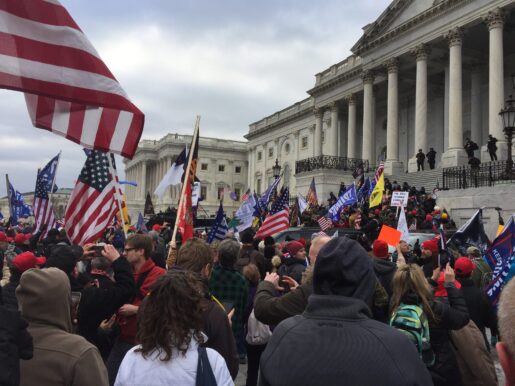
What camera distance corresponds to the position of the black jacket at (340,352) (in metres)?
1.98

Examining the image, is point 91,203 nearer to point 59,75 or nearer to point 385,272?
point 59,75

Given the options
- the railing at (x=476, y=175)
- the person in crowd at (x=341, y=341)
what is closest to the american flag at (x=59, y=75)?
the person in crowd at (x=341, y=341)

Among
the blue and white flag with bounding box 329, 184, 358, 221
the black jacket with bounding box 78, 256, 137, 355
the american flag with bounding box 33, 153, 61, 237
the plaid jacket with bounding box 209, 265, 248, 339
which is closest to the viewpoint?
the black jacket with bounding box 78, 256, 137, 355

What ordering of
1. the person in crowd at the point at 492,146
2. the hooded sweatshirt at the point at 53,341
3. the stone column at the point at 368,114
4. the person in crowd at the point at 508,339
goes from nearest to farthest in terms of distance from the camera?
1. the person in crowd at the point at 508,339
2. the hooded sweatshirt at the point at 53,341
3. the person in crowd at the point at 492,146
4. the stone column at the point at 368,114

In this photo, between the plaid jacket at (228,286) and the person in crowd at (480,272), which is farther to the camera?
the person in crowd at (480,272)

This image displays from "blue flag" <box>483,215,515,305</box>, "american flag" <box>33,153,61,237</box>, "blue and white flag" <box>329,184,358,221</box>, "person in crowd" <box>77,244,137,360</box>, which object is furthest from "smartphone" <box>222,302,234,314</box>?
"blue and white flag" <box>329,184,358,221</box>

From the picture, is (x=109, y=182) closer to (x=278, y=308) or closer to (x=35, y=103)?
(x=35, y=103)

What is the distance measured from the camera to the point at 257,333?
573 cm

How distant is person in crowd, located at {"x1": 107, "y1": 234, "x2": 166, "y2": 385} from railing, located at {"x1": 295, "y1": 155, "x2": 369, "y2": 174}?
30536mm

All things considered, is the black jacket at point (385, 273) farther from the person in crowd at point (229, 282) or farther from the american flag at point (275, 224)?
the american flag at point (275, 224)

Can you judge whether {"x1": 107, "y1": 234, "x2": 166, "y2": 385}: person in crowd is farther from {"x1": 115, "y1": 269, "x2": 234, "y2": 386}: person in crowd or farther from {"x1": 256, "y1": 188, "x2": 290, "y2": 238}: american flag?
{"x1": 256, "y1": 188, "x2": 290, "y2": 238}: american flag

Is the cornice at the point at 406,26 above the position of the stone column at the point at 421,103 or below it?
above

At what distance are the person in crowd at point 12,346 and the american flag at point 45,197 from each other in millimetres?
10194

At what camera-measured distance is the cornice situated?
91.9 feet
